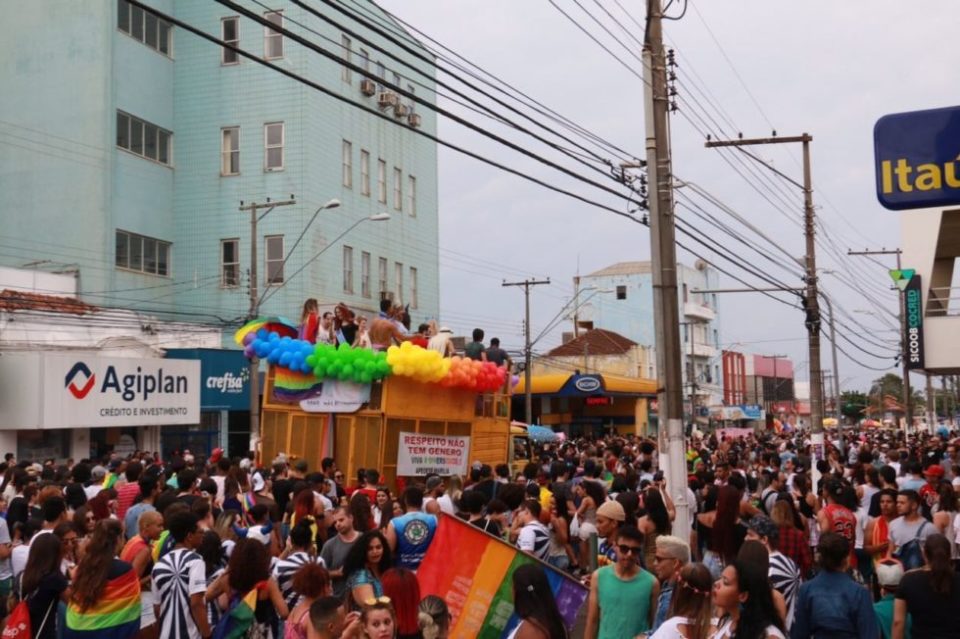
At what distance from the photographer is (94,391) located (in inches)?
1078

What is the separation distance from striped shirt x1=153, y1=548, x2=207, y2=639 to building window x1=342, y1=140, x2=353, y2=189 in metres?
33.2

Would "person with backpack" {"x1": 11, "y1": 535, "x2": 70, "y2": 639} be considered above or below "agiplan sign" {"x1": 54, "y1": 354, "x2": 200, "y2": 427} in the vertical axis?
below

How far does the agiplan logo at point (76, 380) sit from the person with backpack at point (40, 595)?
2018 cm

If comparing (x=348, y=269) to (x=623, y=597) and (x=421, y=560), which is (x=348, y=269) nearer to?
(x=421, y=560)

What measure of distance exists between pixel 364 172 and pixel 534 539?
109 ft

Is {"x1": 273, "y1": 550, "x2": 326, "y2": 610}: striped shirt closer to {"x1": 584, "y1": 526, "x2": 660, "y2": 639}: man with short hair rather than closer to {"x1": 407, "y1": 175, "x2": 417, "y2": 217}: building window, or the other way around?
{"x1": 584, "y1": 526, "x2": 660, "y2": 639}: man with short hair

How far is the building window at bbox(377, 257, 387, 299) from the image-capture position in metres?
42.0

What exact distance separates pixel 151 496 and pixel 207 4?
31.6 m

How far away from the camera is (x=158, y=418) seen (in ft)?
97.6

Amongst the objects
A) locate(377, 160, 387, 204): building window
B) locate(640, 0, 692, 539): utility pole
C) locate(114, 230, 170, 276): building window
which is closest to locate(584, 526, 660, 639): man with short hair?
locate(640, 0, 692, 539): utility pole

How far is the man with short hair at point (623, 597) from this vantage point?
699cm

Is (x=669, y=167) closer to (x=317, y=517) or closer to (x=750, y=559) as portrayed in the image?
(x=317, y=517)

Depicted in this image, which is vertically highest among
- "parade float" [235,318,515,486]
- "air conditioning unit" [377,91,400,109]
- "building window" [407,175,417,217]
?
"air conditioning unit" [377,91,400,109]

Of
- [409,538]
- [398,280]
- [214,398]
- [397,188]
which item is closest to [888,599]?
[409,538]
